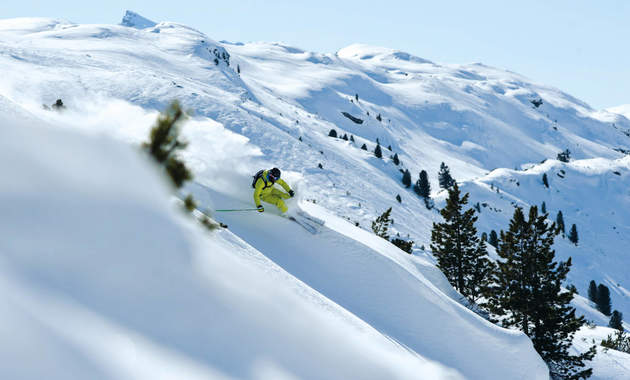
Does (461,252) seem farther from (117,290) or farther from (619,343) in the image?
(117,290)

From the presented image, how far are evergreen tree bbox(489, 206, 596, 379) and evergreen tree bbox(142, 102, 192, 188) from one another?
17296 mm

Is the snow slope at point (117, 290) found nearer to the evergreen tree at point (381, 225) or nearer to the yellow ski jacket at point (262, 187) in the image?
the yellow ski jacket at point (262, 187)

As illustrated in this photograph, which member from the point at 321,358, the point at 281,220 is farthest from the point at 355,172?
the point at 321,358

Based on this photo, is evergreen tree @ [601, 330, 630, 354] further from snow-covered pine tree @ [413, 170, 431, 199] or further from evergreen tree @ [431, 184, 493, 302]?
snow-covered pine tree @ [413, 170, 431, 199]

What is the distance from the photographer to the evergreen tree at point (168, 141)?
5569 mm

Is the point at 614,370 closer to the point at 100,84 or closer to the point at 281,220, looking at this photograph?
the point at 281,220

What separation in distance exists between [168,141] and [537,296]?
18870 millimetres

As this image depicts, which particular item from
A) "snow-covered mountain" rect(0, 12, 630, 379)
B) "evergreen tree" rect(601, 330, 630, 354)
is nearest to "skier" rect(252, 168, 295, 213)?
"snow-covered mountain" rect(0, 12, 630, 379)

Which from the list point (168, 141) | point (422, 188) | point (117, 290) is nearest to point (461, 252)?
point (168, 141)

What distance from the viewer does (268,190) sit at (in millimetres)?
13031

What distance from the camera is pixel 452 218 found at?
24609 mm

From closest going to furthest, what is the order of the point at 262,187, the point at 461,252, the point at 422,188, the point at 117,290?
the point at 117,290, the point at 262,187, the point at 461,252, the point at 422,188

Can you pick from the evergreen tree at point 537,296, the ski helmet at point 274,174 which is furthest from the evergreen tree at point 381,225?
the ski helmet at point 274,174

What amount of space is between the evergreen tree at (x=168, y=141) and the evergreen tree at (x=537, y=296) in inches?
681
